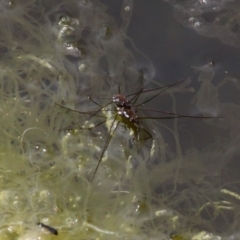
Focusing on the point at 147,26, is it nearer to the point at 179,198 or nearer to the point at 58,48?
the point at 58,48

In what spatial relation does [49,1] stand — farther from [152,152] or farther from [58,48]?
[152,152]

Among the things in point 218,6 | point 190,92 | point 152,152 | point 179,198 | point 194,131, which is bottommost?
point 179,198

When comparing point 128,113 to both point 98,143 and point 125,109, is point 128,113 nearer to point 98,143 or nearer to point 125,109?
point 125,109

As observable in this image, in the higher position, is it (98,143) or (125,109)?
(125,109)

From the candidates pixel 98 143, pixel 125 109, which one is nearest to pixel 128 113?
pixel 125 109

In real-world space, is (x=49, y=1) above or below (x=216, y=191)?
above

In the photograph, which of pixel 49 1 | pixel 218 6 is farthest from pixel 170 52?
pixel 49 1
